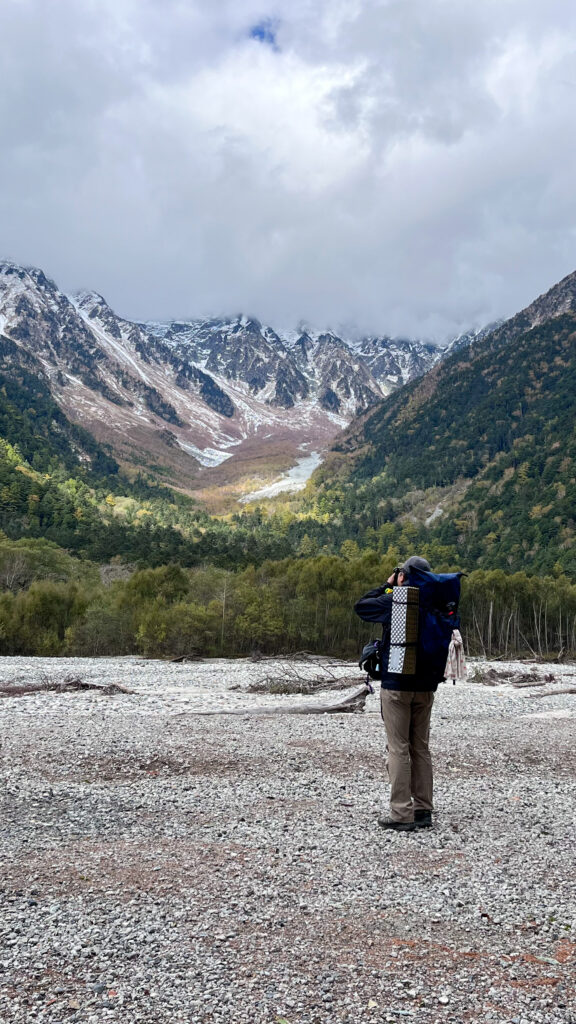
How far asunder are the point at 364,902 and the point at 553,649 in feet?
228

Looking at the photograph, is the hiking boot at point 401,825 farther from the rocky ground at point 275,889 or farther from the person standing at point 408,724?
the rocky ground at point 275,889

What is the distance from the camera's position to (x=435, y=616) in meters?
7.61

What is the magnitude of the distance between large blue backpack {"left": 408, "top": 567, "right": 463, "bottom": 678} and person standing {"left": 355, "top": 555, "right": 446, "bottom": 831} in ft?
0.05

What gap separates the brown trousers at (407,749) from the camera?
750 centimetres

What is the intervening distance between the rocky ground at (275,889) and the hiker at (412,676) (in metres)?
0.39

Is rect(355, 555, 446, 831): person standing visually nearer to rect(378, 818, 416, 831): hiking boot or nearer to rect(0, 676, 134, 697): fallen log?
rect(378, 818, 416, 831): hiking boot

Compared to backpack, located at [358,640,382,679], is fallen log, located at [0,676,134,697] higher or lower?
lower

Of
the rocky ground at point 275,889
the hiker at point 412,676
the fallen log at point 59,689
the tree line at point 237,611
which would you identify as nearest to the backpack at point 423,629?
the hiker at point 412,676

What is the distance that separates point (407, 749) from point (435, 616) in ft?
5.47

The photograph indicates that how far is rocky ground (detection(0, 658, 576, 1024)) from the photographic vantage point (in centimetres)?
408

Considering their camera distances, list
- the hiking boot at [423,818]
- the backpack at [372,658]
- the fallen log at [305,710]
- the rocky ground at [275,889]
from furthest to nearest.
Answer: the fallen log at [305,710], the backpack at [372,658], the hiking boot at [423,818], the rocky ground at [275,889]

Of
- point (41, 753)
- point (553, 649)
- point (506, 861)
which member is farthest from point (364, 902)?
point (553, 649)

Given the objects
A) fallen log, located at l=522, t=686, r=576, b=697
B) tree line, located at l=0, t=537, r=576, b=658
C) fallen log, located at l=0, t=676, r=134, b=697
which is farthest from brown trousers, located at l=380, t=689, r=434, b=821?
tree line, located at l=0, t=537, r=576, b=658

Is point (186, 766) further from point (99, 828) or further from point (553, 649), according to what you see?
point (553, 649)
